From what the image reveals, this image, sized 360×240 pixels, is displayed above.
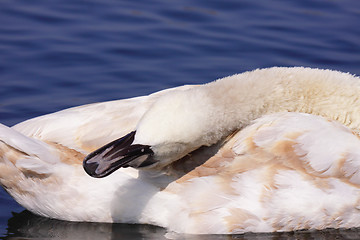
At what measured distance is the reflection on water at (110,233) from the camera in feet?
18.4

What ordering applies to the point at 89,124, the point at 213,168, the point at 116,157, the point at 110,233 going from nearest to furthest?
the point at 116,157 → the point at 213,168 → the point at 110,233 → the point at 89,124

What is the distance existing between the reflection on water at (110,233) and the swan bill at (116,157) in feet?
2.11

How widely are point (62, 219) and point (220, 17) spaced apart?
4.72m

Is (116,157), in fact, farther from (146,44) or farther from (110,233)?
(146,44)

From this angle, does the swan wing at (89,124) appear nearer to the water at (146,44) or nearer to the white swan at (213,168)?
the white swan at (213,168)

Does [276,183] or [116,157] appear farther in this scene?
[276,183]

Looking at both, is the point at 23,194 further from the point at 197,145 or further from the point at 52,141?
the point at 197,145

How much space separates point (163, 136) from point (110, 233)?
97 cm

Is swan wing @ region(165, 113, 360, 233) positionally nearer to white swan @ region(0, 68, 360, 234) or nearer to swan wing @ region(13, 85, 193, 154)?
white swan @ region(0, 68, 360, 234)

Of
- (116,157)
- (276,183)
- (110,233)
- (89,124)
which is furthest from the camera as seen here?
(89,124)

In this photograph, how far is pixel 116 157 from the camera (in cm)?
518

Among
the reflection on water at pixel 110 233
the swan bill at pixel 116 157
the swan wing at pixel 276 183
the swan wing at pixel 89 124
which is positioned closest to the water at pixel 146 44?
the swan wing at pixel 89 124

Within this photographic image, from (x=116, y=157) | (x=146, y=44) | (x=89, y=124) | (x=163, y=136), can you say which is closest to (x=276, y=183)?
(x=163, y=136)

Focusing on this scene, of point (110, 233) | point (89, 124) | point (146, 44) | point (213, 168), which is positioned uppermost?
point (146, 44)
